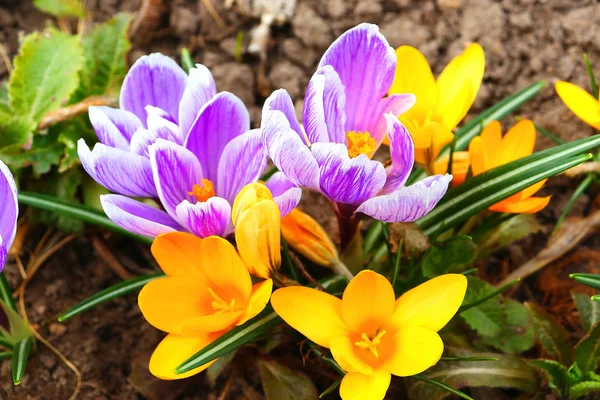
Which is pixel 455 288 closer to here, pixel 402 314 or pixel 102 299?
pixel 402 314

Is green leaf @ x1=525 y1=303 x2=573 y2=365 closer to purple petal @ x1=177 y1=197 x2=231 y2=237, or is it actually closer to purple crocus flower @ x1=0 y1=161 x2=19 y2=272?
purple petal @ x1=177 y1=197 x2=231 y2=237

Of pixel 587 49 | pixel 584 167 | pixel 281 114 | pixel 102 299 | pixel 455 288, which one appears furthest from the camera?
pixel 587 49

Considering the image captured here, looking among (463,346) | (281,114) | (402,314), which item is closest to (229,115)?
(281,114)

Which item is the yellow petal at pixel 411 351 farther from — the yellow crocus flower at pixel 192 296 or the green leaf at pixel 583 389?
the green leaf at pixel 583 389

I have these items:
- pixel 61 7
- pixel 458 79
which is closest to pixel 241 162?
pixel 458 79

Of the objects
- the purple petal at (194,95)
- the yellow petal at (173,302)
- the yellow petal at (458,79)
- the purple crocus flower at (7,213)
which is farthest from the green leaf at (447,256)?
the purple crocus flower at (7,213)

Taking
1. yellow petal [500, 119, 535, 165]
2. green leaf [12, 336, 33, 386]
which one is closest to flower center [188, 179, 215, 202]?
green leaf [12, 336, 33, 386]
